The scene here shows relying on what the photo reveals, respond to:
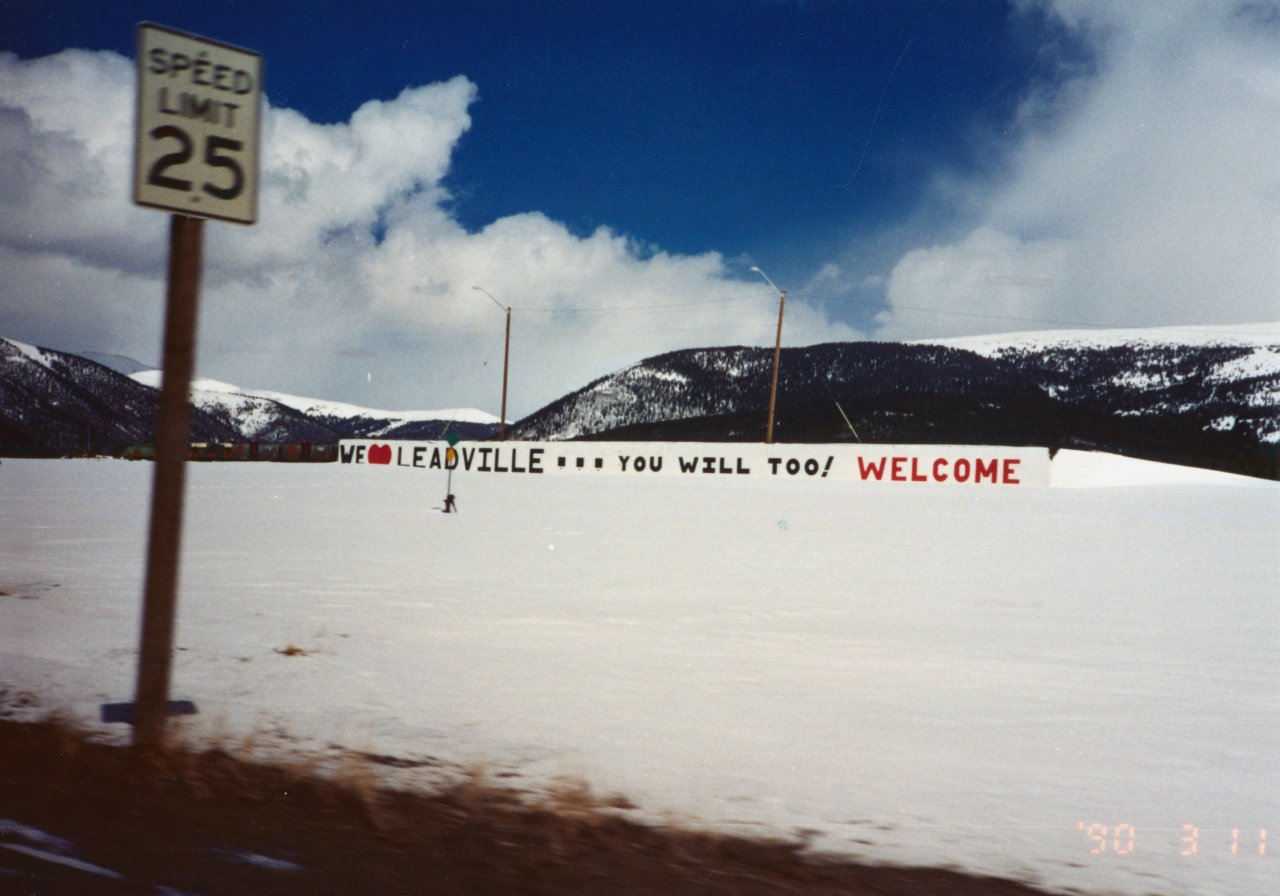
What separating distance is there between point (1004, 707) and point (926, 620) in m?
3.12

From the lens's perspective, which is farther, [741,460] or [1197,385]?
[1197,385]

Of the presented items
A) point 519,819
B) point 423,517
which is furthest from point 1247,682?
point 423,517

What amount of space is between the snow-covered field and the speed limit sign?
2984 mm

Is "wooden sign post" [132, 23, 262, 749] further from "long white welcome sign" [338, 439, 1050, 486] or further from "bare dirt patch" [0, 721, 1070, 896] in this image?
"long white welcome sign" [338, 439, 1050, 486]

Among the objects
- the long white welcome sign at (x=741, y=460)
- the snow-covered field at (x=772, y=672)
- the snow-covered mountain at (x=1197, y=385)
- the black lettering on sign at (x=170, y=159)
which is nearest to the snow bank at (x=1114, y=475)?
the long white welcome sign at (x=741, y=460)

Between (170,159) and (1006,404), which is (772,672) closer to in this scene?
(170,159)

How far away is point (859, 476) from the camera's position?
37156 mm

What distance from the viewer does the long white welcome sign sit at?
35250 millimetres

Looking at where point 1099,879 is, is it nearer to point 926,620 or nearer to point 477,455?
point 926,620

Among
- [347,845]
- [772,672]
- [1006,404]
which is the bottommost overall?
[347,845]

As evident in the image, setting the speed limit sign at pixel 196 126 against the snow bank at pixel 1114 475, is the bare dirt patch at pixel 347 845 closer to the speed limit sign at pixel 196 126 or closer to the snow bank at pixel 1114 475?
the speed limit sign at pixel 196 126

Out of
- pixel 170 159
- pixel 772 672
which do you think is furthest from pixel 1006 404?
pixel 170 159

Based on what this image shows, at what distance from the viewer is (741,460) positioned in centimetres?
3991

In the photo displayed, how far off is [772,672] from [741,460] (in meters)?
32.6
